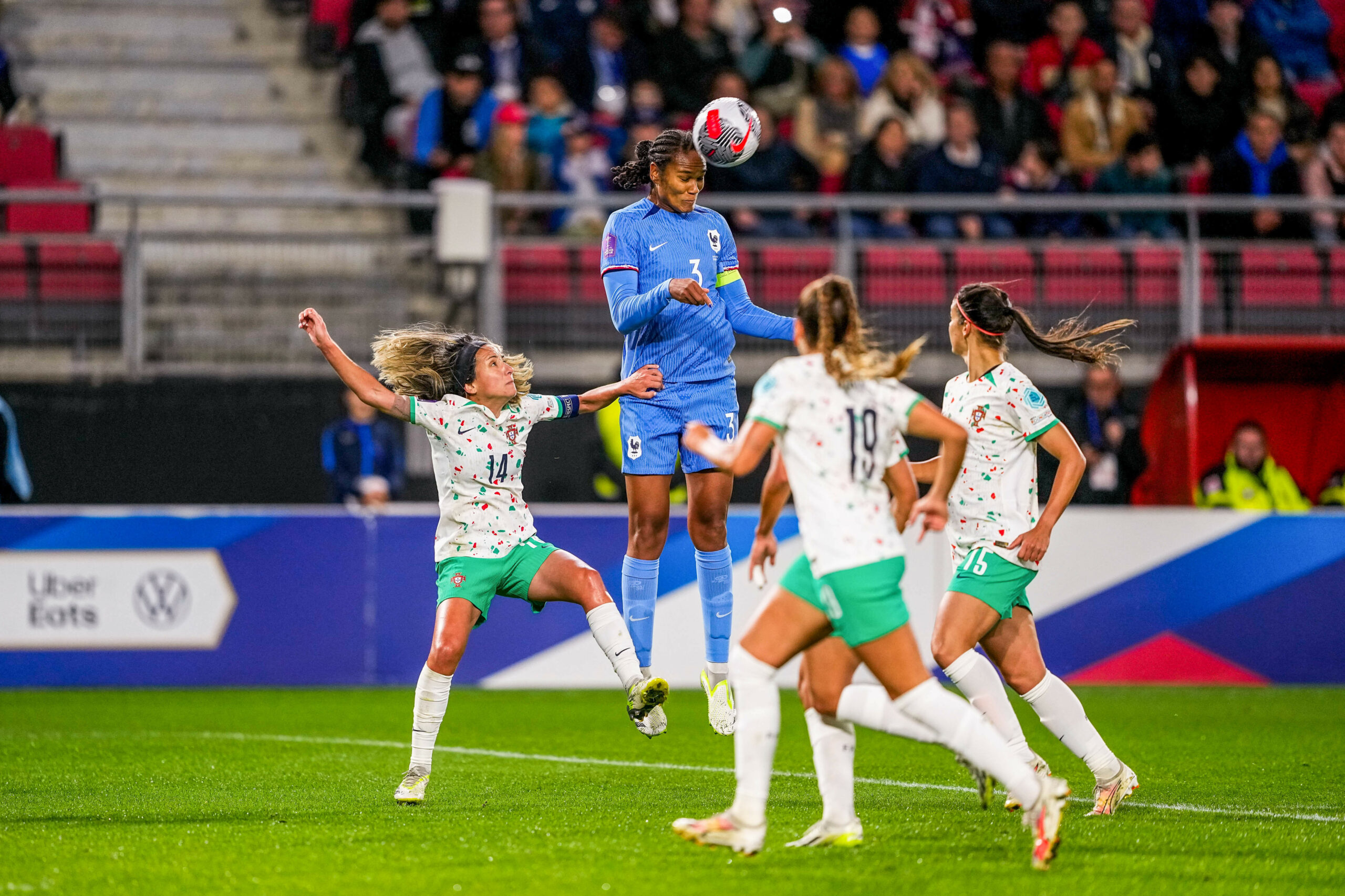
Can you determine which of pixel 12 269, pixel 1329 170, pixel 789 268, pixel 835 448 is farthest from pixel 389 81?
pixel 835 448

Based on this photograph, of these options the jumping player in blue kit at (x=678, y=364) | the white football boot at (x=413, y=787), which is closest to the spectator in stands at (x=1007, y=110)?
the jumping player in blue kit at (x=678, y=364)

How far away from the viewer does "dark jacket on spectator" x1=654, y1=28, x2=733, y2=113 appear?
15.8 m

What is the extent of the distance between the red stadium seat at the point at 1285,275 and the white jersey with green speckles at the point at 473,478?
865cm

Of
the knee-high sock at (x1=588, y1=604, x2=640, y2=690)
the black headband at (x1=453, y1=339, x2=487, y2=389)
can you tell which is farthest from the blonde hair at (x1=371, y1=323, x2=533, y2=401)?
the knee-high sock at (x1=588, y1=604, x2=640, y2=690)

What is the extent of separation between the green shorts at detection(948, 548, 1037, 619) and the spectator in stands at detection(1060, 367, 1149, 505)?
6.79 metres

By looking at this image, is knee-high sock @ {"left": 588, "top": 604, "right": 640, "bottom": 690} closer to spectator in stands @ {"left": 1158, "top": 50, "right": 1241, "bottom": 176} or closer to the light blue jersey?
the light blue jersey

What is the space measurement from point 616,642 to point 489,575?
617 millimetres

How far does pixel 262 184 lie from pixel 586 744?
30.3 ft

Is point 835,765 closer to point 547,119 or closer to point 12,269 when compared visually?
point 12,269

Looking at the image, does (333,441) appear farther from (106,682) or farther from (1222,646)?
(1222,646)

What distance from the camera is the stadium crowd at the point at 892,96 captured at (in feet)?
48.6

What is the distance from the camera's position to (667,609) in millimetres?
11734

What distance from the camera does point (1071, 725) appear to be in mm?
6363

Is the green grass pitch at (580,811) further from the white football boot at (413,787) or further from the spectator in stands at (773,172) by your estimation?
the spectator in stands at (773,172)
